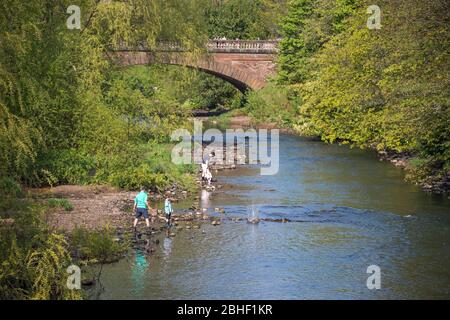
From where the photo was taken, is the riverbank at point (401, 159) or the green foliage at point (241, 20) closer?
the riverbank at point (401, 159)

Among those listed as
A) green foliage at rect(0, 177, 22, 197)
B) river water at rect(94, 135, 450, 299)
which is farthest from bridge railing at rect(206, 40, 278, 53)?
green foliage at rect(0, 177, 22, 197)

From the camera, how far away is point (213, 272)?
2570 cm

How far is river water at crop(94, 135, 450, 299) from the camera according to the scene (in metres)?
24.1

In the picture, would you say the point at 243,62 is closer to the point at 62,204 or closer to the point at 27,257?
the point at 62,204

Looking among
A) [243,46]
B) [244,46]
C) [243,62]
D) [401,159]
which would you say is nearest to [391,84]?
[401,159]

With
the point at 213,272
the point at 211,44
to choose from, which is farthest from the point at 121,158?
the point at 211,44

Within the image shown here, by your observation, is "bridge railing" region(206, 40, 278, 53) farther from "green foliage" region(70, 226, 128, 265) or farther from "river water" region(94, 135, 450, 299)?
"green foliage" region(70, 226, 128, 265)

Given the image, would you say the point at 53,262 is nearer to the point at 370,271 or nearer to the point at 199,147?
the point at 370,271

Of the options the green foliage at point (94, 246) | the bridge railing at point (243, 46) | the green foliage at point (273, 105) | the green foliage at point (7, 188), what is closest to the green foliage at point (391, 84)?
the green foliage at point (273, 105)

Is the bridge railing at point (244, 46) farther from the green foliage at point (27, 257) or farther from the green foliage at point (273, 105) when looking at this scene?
the green foliage at point (27, 257)

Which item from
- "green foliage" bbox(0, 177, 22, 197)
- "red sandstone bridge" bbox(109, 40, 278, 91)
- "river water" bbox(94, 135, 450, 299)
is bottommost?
"river water" bbox(94, 135, 450, 299)

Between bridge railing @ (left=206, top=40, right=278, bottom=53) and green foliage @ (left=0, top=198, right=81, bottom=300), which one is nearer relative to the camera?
green foliage @ (left=0, top=198, right=81, bottom=300)

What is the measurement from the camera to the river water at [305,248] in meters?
24.1

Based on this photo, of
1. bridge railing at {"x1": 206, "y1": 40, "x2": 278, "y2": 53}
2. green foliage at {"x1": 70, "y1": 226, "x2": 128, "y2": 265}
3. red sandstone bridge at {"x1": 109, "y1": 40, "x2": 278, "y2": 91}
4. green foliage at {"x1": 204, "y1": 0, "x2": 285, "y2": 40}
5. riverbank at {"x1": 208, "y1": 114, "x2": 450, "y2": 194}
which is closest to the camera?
green foliage at {"x1": 70, "y1": 226, "x2": 128, "y2": 265}
